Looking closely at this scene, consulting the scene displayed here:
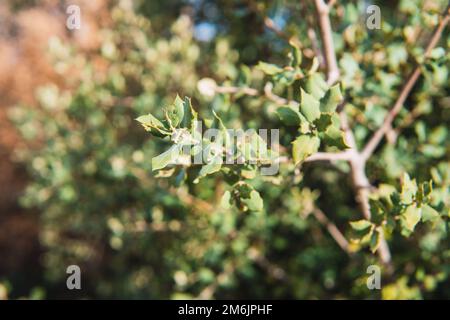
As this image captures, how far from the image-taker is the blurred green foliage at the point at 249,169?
173cm

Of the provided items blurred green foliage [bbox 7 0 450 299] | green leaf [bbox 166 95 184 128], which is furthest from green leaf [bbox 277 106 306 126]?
green leaf [bbox 166 95 184 128]

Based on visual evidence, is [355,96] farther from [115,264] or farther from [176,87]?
[115,264]

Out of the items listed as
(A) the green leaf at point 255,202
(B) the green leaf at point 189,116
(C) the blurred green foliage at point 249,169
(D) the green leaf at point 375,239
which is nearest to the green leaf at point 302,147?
(C) the blurred green foliage at point 249,169

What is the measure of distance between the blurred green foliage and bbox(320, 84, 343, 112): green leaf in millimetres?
44

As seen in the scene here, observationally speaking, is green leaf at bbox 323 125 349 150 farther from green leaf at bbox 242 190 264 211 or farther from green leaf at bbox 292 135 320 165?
green leaf at bbox 242 190 264 211

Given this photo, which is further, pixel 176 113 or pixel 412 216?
pixel 412 216

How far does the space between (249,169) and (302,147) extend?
181 millimetres

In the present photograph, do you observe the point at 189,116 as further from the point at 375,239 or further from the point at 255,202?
the point at 375,239

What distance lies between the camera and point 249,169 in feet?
4.18

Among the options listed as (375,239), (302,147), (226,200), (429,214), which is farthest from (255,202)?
(429,214)

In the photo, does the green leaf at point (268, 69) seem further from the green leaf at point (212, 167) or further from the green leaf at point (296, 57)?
the green leaf at point (212, 167)

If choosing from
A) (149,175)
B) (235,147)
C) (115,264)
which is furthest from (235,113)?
(115,264)

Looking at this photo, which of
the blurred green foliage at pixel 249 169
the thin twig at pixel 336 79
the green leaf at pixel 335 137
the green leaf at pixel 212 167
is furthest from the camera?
the blurred green foliage at pixel 249 169

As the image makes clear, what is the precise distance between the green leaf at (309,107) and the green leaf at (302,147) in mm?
63
